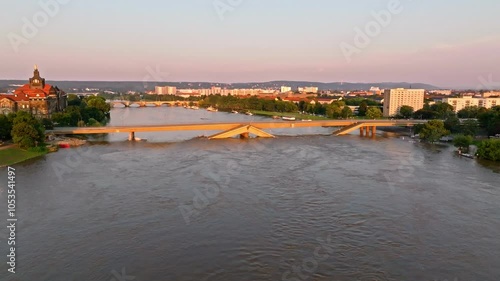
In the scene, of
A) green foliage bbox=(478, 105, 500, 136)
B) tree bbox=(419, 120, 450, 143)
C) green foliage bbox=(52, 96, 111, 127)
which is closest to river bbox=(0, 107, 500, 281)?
tree bbox=(419, 120, 450, 143)

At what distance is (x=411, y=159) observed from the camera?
62.5 feet

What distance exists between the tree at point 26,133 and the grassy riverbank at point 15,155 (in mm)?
405

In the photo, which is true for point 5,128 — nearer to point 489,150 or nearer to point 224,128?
point 224,128

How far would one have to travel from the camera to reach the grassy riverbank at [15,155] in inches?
661

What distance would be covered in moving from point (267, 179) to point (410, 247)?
640 centimetres

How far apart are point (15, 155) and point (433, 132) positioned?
22.9 m

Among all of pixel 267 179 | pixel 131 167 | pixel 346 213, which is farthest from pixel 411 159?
pixel 131 167

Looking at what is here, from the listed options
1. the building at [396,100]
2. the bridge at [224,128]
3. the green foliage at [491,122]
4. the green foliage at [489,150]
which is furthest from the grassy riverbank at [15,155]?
the building at [396,100]

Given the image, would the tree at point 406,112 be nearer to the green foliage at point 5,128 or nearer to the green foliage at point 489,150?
the green foliage at point 489,150

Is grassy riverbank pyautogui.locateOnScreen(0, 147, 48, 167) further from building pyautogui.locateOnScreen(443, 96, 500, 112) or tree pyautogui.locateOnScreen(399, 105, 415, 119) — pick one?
building pyautogui.locateOnScreen(443, 96, 500, 112)

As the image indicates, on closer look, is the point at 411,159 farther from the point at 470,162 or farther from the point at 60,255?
the point at 60,255

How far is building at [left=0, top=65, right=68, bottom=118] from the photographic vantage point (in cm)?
2945

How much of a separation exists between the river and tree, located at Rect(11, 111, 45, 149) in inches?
72.6

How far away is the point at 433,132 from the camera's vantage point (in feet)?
81.9
